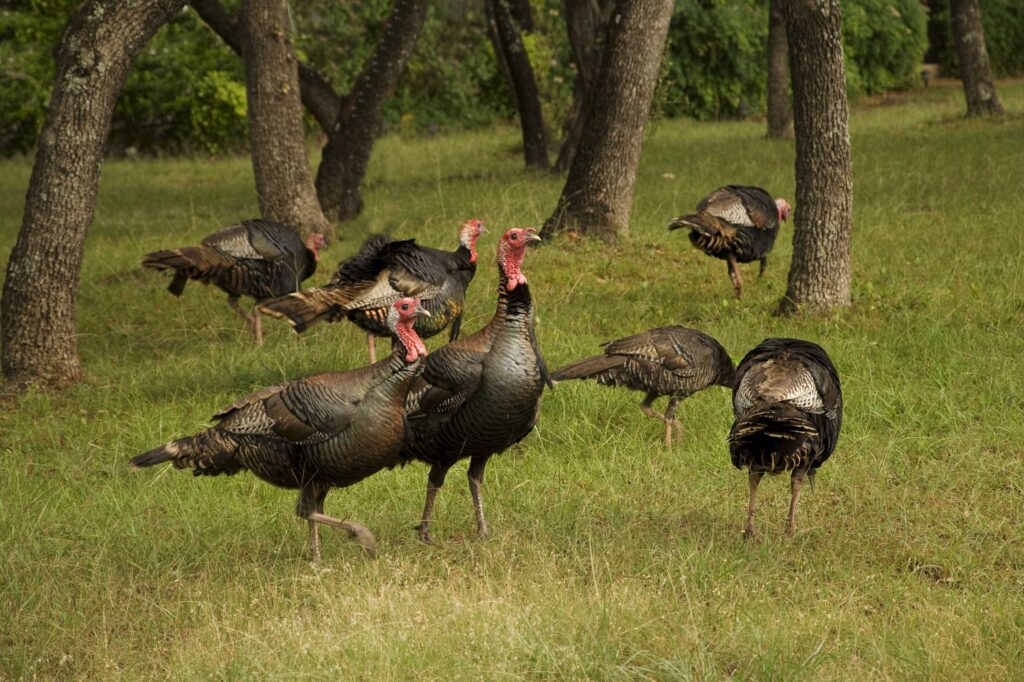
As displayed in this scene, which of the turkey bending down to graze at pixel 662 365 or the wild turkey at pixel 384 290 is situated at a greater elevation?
the wild turkey at pixel 384 290

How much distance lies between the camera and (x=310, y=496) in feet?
18.6

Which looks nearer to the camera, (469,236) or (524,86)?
(469,236)

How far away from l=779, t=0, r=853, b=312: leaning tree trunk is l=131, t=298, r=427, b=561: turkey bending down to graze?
4243mm

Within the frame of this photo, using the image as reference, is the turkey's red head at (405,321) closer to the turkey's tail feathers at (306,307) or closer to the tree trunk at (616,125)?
the turkey's tail feathers at (306,307)

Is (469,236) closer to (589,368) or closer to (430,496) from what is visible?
(589,368)

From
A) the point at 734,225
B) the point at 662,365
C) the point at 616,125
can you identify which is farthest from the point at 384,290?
the point at 616,125

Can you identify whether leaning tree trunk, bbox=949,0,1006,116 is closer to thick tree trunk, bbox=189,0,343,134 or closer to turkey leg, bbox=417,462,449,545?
thick tree trunk, bbox=189,0,343,134

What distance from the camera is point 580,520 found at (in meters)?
5.97

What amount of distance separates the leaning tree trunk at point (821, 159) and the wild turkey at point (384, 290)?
2.53 metres

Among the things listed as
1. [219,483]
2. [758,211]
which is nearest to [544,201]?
[758,211]

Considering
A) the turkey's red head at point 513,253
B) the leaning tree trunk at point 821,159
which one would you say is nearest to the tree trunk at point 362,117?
the leaning tree trunk at point 821,159

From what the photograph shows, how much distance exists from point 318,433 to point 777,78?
15.2m

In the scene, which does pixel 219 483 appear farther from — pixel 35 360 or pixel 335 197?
pixel 335 197

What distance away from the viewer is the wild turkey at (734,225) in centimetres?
965
